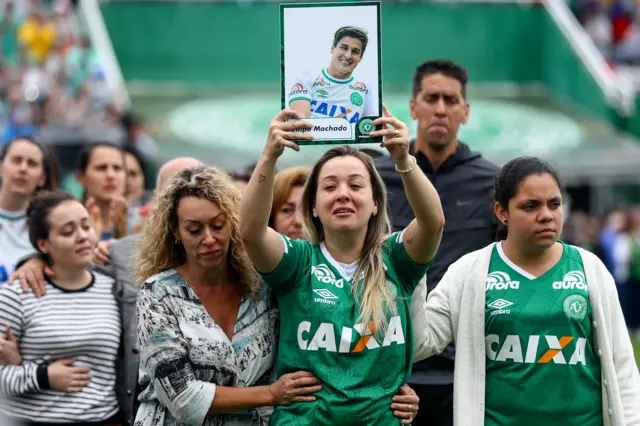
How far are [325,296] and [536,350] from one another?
0.90m

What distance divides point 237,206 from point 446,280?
96cm

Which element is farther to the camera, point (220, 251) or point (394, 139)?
point (220, 251)

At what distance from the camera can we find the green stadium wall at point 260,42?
22422mm

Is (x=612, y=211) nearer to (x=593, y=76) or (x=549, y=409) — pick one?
(x=593, y=76)

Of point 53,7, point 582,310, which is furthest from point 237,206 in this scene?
point 53,7

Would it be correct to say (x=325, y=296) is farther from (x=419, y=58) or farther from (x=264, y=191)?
(x=419, y=58)

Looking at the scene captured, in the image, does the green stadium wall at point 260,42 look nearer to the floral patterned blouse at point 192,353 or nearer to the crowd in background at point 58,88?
the crowd in background at point 58,88

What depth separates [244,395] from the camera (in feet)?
14.3

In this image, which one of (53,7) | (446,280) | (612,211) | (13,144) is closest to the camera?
(446,280)

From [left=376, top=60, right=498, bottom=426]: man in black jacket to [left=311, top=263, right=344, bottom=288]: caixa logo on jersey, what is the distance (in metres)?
1.17

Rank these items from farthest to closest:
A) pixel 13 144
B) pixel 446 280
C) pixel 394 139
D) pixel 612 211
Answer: pixel 612 211
pixel 13 144
pixel 446 280
pixel 394 139

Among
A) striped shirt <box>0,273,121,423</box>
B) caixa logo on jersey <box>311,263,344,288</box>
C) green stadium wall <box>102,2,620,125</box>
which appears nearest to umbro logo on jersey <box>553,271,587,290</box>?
caixa logo on jersey <box>311,263,344,288</box>

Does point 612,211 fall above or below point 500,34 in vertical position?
below

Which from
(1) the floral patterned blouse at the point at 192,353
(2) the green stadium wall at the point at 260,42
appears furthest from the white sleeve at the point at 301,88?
(2) the green stadium wall at the point at 260,42
